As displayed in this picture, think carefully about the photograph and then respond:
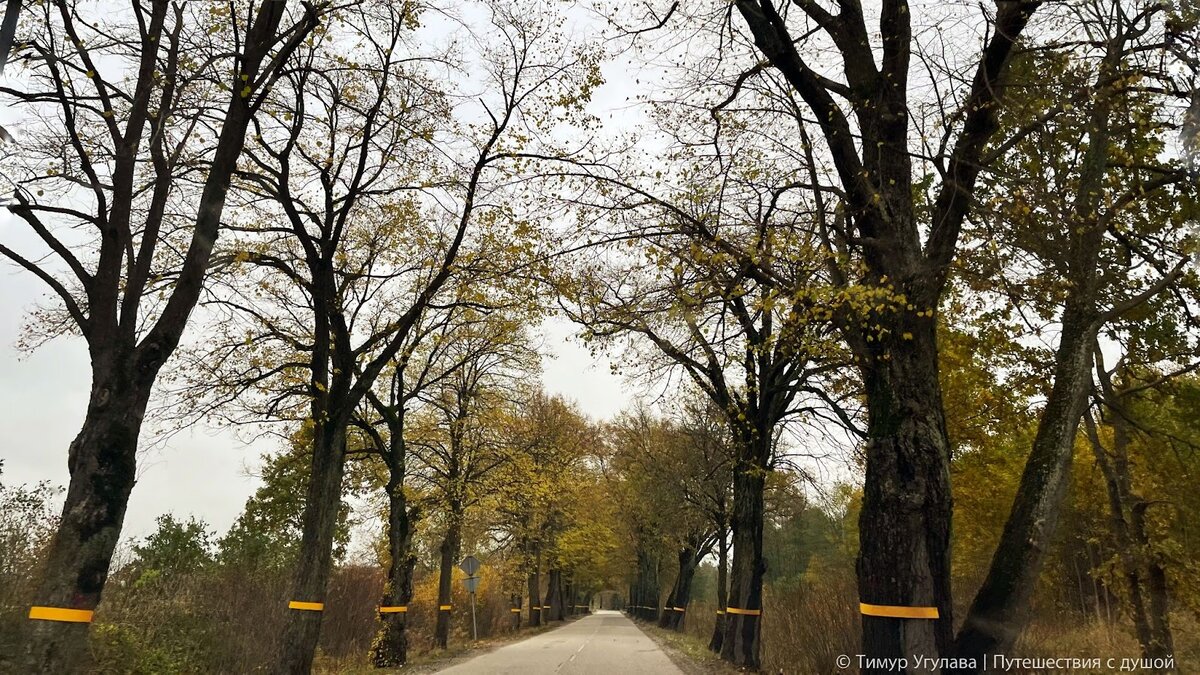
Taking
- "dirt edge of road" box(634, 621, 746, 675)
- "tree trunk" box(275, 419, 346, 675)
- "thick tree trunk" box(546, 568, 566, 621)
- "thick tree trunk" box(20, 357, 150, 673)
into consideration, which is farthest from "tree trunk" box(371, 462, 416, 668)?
"thick tree trunk" box(546, 568, 566, 621)

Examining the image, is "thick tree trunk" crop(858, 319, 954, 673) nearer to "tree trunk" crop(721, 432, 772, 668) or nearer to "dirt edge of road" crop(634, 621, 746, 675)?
"tree trunk" crop(721, 432, 772, 668)

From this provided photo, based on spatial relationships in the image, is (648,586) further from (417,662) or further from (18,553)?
(18,553)

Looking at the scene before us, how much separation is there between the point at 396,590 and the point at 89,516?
41.3 feet

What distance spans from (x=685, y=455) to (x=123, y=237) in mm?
20934

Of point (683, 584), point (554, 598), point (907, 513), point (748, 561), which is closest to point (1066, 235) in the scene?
point (907, 513)

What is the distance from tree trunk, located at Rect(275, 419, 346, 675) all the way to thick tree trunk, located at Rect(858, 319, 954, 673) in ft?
27.9

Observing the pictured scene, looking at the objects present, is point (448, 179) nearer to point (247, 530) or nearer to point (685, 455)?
point (685, 455)

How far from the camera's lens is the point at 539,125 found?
35.8 ft

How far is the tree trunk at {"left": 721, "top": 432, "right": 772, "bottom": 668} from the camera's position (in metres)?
14.8

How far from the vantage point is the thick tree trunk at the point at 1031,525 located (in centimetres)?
541

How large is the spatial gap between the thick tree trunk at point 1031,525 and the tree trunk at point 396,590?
46.1 ft

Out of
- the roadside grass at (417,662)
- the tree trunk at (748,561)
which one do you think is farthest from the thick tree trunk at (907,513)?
the roadside grass at (417,662)

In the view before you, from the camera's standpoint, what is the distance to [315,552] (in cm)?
1134

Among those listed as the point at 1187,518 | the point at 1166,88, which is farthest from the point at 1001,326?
the point at 1187,518
